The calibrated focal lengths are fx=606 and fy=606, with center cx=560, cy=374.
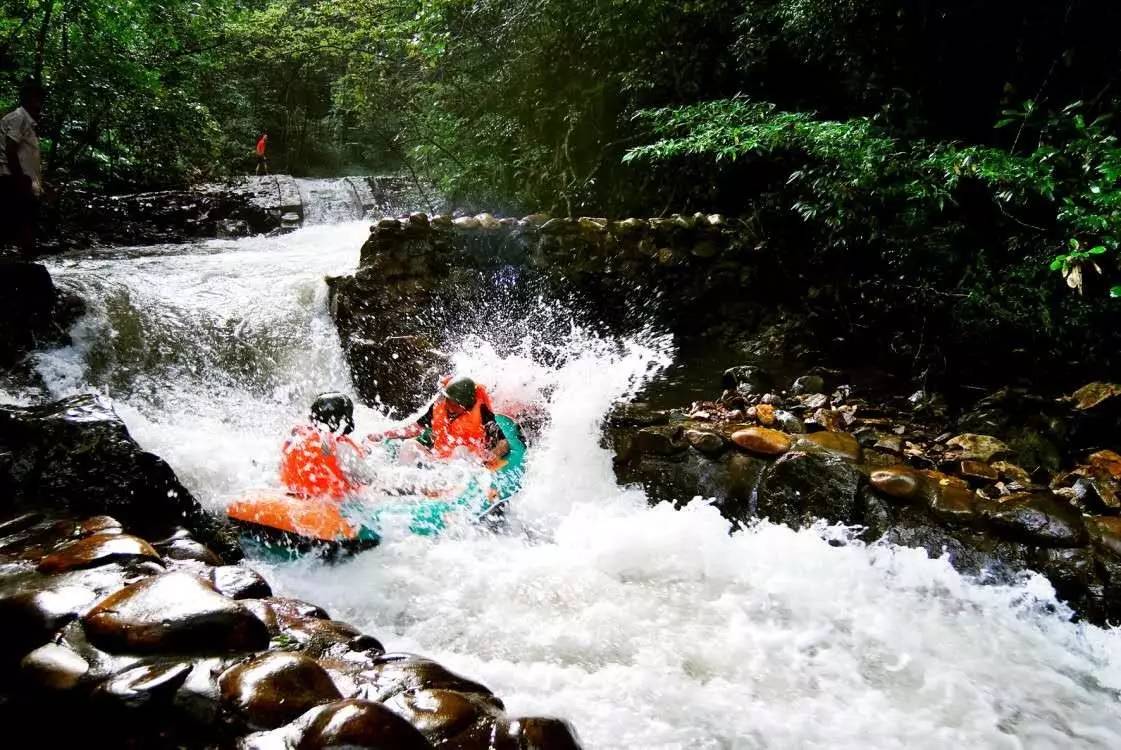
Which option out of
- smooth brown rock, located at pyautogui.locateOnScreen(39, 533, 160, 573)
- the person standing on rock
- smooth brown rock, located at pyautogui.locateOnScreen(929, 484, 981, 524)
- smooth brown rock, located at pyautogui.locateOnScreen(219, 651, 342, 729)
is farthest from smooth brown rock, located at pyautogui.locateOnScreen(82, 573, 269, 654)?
the person standing on rock

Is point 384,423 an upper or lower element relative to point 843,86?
lower

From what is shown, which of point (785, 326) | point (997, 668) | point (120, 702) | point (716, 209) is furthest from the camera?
point (716, 209)

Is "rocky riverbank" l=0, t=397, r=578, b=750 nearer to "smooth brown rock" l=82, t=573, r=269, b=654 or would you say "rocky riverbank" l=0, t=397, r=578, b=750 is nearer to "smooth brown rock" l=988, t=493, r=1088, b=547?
"smooth brown rock" l=82, t=573, r=269, b=654

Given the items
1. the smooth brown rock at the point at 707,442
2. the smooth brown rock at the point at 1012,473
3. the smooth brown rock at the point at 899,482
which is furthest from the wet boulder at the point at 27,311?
the smooth brown rock at the point at 1012,473

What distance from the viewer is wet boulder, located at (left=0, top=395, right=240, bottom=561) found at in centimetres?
293

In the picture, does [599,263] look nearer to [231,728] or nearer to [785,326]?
[785,326]

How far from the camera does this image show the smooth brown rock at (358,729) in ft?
4.80

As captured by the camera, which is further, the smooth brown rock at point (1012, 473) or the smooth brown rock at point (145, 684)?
the smooth brown rock at point (1012, 473)

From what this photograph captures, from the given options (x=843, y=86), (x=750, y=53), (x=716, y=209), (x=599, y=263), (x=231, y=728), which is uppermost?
(x=750, y=53)

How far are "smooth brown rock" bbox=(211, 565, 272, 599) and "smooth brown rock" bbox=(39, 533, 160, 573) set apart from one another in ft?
0.79

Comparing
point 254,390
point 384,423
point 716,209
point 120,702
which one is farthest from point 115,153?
point 120,702

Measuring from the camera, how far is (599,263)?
277 inches

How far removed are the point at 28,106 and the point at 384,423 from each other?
13.9ft

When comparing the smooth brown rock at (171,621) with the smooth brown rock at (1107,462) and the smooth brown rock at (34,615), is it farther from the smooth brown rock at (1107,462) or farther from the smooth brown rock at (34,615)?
the smooth brown rock at (1107,462)
